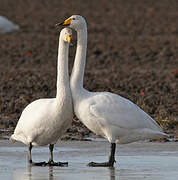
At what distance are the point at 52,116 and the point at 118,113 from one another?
949 mm

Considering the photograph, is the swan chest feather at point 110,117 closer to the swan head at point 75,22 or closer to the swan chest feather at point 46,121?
the swan chest feather at point 46,121

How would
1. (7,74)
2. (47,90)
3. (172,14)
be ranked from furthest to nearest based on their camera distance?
(172,14)
(7,74)
(47,90)

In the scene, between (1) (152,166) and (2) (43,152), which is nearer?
(1) (152,166)

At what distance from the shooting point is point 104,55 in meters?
21.8

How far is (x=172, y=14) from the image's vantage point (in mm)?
34031

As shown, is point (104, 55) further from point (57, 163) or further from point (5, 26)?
point (57, 163)

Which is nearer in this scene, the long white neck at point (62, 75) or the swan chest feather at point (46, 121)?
the swan chest feather at point (46, 121)

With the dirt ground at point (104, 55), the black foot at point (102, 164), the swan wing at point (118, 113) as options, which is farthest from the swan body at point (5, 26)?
the black foot at point (102, 164)

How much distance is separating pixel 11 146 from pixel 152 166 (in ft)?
8.92

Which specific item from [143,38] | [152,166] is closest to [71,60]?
[143,38]

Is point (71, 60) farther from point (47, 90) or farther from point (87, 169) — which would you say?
point (87, 169)

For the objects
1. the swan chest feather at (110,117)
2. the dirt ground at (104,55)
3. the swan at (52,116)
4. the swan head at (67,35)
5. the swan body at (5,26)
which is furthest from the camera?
the swan body at (5,26)

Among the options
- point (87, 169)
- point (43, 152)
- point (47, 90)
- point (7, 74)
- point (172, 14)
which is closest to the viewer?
point (87, 169)

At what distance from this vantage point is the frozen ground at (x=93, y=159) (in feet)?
26.4
